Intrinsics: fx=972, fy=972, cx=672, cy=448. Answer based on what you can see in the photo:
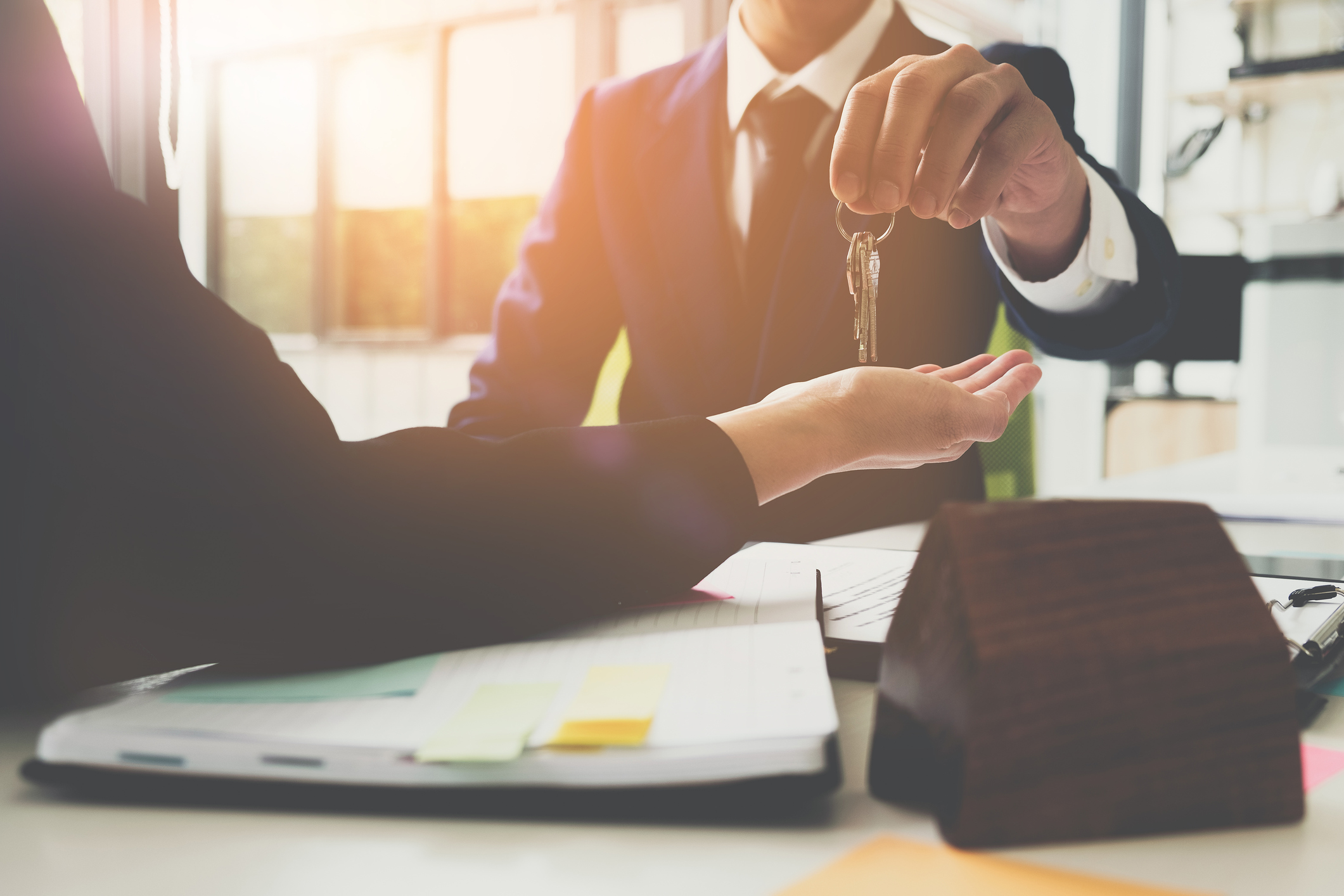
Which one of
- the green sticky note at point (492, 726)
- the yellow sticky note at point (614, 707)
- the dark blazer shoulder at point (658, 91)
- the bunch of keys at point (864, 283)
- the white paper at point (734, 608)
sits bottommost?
the white paper at point (734, 608)

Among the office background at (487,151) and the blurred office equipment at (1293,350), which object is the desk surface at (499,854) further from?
the office background at (487,151)

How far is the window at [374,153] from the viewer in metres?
4.45

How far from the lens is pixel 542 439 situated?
0.46 metres

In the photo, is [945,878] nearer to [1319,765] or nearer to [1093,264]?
[1319,765]

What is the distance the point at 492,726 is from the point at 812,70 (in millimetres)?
1272

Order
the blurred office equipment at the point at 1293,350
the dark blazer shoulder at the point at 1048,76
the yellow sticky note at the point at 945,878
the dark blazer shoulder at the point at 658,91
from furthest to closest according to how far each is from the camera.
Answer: the blurred office equipment at the point at 1293,350, the dark blazer shoulder at the point at 658,91, the dark blazer shoulder at the point at 1048,76, the yellow sticky note at the point at 945,878

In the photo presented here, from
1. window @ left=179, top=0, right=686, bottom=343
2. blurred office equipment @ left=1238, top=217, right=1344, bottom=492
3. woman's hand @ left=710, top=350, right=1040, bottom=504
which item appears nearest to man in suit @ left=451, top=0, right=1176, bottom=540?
woman's hand @ left=710, top=350, right=1040, bottom=504

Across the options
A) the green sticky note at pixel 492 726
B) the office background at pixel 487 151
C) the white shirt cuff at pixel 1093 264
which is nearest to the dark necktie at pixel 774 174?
the white shirt cuff at pixel 1093 264

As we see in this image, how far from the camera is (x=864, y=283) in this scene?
658 mm


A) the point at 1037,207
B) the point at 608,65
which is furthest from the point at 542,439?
the point at 608,65

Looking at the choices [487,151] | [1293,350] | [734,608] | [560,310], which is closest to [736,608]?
[734,608]

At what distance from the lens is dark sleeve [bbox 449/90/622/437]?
1.47 metres

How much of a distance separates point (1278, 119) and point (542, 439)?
3.87 m

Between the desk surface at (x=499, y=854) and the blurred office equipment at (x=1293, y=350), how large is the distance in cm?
180
